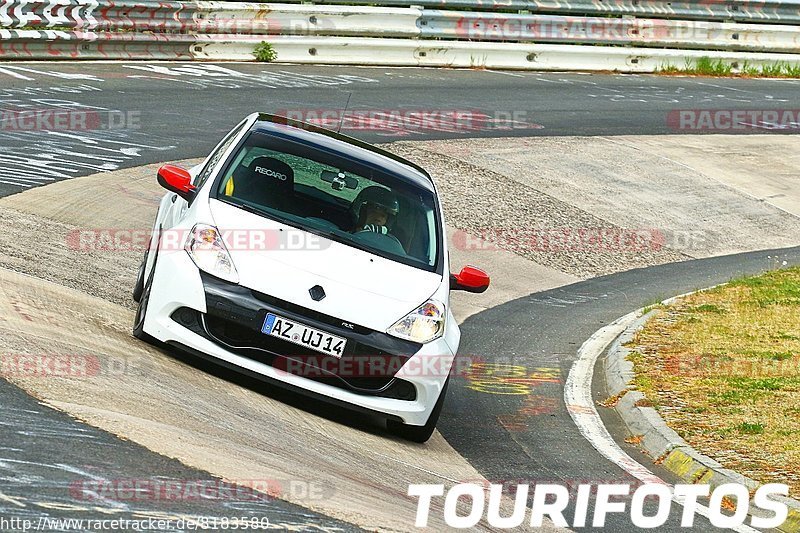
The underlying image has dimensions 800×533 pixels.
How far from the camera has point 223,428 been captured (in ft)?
22.0

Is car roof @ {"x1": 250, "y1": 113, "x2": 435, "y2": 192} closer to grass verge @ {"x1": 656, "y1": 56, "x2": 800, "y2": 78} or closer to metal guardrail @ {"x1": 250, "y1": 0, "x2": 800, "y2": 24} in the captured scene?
metal guardrail @ {"x1": 250, "y1": 0, "x2": 800, "y2": 24}

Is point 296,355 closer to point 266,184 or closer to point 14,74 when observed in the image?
point 266,184

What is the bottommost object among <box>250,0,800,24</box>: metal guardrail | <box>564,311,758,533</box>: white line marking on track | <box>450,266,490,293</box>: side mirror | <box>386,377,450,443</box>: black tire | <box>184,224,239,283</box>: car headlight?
<box>564,311,758,533</box>: white line marking on track

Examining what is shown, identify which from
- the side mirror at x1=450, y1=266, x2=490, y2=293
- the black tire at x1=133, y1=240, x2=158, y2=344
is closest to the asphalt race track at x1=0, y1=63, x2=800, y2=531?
the side mirror at x1=450, y1=266, x2=490, y2=293

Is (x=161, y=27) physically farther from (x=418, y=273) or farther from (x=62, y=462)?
(x=62, y=462)

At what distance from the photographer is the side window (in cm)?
861

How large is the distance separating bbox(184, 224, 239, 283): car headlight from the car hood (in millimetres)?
46

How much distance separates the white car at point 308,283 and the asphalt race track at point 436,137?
767mm

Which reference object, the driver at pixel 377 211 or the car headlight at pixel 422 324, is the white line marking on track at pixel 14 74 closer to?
the driver at pixel 377 211

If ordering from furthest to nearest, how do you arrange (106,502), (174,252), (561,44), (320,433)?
1. (561,44)
2. (174,252)
3. (320,433)
4. (106,502)

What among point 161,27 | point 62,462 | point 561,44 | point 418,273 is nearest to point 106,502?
point 62,462

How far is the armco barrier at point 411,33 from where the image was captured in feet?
64.6

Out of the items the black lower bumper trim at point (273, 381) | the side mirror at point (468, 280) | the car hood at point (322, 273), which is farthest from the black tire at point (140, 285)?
the side mirror at point (468, 280)

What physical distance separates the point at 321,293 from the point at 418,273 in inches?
33.3
